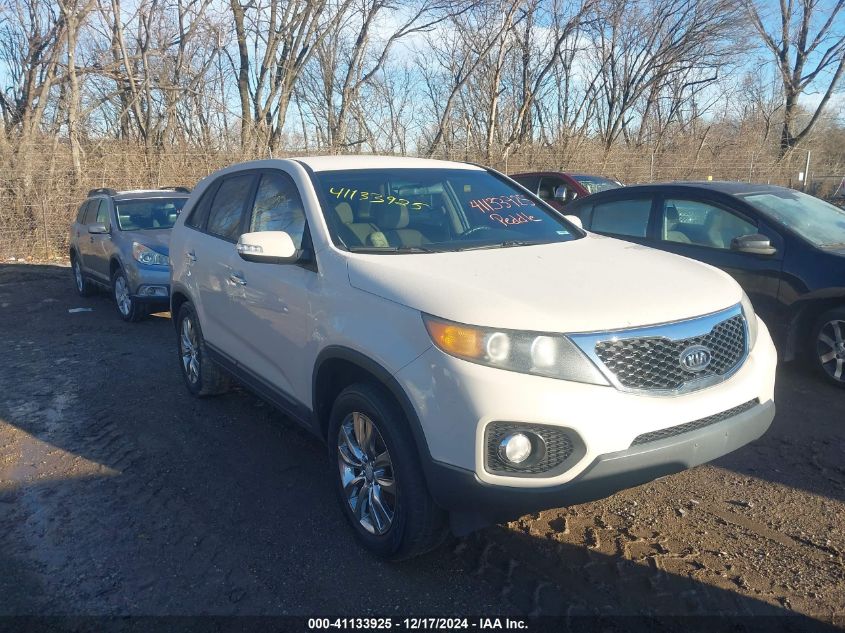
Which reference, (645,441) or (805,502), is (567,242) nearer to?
(645,441)

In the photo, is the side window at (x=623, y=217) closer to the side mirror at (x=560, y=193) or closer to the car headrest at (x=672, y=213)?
the car headrest at (x=672, y=213)

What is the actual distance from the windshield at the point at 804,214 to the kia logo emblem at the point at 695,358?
10.7 feet

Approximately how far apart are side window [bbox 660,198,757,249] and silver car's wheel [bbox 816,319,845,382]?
Result: 1.00m

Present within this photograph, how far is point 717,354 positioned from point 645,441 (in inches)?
23.0

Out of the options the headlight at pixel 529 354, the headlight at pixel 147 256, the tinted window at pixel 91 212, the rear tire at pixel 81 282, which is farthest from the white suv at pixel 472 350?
the rear tire at pixel 81 282

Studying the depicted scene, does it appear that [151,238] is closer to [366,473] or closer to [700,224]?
[700,224]

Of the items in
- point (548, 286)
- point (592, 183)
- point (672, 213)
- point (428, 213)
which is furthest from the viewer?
point (592, 183)

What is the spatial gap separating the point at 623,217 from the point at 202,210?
4.01 m

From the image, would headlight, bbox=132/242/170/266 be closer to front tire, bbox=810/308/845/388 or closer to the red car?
front tire, bbox=810/308/845/388

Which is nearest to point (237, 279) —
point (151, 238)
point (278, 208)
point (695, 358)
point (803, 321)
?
point (278, 208)

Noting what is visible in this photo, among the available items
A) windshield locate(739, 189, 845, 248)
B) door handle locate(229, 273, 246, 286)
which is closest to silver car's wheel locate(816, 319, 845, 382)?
windshield locate(739, 189, 845, 248)

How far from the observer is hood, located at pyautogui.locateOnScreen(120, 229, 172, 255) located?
28.7 ft

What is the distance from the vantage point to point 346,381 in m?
3.40

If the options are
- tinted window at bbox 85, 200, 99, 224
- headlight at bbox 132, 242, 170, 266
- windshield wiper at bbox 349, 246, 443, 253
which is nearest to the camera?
windshield wiper at bbox 349, 246, 443, 253
